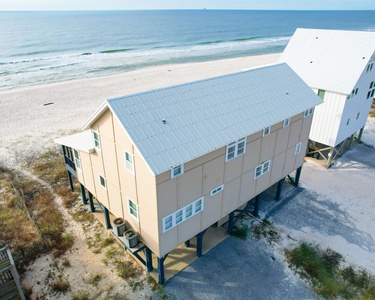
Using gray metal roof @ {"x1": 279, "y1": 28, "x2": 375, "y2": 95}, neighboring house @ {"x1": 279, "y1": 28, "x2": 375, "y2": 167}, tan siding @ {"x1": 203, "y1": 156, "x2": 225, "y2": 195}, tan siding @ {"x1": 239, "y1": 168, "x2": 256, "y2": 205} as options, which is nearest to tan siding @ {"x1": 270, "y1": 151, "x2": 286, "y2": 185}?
tan siding @ {"x1": 239, "y1": 168, "x2": 256, "y2": 205}

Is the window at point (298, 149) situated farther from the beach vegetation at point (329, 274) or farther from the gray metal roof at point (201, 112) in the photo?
the beach vegetation at point (329, 274)

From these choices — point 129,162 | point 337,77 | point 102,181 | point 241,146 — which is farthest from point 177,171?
point 337,77

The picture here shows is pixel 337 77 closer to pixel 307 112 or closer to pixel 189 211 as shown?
pixel 307 112

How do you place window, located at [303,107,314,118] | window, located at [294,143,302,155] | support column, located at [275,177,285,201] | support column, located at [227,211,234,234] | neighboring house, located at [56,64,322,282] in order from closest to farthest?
1. neighboring house, located at [56,64,322,282]
2. support column, located at [227,211,234,234]
3. window, located at [303,107,314,118]
4. window, located at [294,143,302,155]
5. support column, located at [275,177,285,201]

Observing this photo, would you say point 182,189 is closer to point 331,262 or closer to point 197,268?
point 197,268

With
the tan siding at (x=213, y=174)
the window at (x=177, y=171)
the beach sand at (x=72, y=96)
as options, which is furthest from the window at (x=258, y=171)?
the beach sand at (x=72, y=96)

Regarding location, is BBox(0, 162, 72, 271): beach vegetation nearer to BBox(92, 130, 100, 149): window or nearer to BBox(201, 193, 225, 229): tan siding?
BBox(92, 130, 100, 149): window
